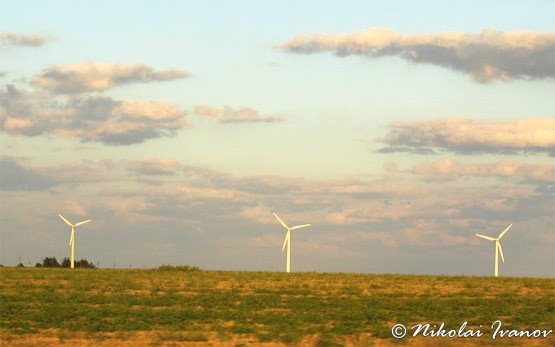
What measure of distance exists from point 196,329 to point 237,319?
11.1 feet

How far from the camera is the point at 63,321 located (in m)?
44.7

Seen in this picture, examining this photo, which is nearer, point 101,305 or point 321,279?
point 101,305

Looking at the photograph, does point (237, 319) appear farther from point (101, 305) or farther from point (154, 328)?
point (101, 305)

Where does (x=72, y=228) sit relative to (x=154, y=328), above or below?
above

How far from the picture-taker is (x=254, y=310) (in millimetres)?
49250

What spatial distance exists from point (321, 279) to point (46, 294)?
23.8 m

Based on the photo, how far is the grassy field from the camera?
41.0 m

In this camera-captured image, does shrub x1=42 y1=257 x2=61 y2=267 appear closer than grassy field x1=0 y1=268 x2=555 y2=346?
No

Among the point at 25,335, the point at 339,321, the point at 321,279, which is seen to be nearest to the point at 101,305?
the point at 25,335

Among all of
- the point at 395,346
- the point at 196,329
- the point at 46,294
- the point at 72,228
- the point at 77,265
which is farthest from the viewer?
the point at 77,265

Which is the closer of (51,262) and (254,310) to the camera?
(254,310)

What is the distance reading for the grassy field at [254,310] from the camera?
41.0 meters

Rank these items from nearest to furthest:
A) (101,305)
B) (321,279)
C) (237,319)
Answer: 1. (237,319)
2. (101,305)
3. (321,279)

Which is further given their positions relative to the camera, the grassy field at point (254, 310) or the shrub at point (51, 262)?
the shrub at point (51, 262)
